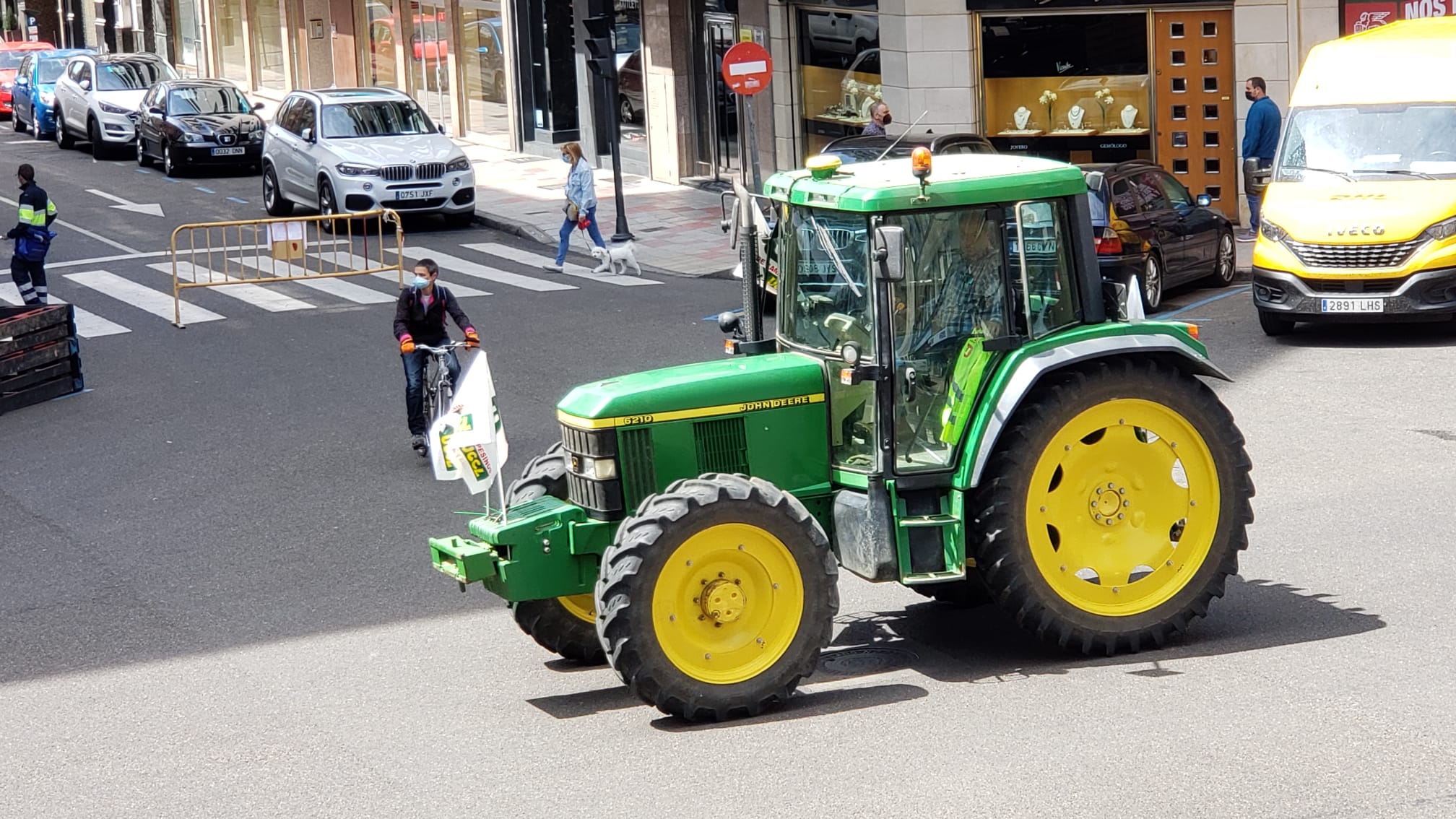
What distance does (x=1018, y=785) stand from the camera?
7.04 metres

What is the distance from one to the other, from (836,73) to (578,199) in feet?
21.6

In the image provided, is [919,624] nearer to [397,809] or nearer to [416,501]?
[397,809]

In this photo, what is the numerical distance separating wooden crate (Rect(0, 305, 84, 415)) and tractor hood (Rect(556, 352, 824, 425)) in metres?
9.54

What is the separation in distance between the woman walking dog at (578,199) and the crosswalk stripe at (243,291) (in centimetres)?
365

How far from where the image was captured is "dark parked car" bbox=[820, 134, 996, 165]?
763 inches

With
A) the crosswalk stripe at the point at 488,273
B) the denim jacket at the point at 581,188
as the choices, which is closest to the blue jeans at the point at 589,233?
the denim jacket at the point at 581,188

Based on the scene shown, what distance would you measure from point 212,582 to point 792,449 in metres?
4.13

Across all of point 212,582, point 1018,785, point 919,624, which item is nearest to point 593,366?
point 212,582

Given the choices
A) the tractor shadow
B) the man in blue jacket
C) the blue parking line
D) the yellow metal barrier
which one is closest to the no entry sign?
the yellow metal barrier

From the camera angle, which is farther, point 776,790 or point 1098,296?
point 1098,296

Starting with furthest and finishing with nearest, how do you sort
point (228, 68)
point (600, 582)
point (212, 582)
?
point (228, 68) < point (212, 582) < point (600, 582)

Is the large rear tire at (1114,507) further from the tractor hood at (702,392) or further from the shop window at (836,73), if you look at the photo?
the shop window at (836,73)

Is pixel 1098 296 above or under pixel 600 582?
above

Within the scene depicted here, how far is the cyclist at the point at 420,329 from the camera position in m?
14.0
